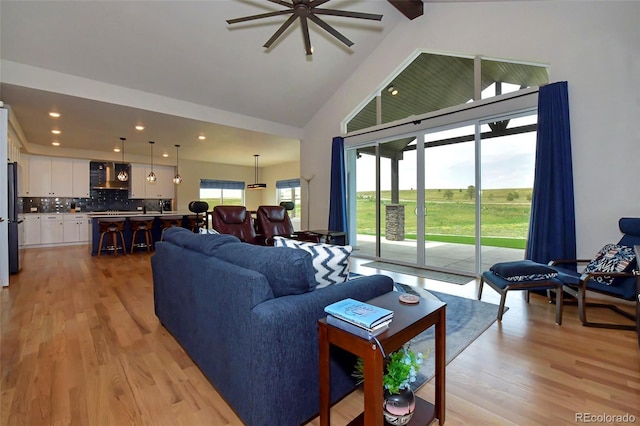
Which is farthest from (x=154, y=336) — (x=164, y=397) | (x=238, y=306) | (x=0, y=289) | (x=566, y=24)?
(x=566, y=24)

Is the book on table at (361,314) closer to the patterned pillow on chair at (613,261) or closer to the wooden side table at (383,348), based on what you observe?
the wooden side table at (383,348)

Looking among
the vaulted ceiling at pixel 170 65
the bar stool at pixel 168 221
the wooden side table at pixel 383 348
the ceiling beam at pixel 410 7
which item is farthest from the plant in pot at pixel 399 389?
the bar stool at pixel 168 221

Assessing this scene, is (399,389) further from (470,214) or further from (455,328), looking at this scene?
(470,214)

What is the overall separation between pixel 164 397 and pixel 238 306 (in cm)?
85

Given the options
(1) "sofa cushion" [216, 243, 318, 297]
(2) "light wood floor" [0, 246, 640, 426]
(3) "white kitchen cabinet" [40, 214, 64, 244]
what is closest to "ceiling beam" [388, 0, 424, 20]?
(2) "light wood floor" [0, 246, 640, 426]

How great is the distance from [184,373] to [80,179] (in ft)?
28.2

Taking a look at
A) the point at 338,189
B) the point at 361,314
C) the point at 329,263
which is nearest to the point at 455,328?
the point at 329,263

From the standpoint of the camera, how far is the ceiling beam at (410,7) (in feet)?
14.6

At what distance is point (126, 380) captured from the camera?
181 cm

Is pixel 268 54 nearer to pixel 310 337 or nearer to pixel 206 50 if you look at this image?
pixel 206 50

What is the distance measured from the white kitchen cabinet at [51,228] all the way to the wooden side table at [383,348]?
917 cm

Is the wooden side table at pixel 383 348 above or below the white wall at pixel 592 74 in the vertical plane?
below

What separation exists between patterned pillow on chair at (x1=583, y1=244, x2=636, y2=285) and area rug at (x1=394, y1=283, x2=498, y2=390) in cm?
98

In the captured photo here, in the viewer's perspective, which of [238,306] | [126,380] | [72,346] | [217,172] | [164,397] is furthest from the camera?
[217,172]
